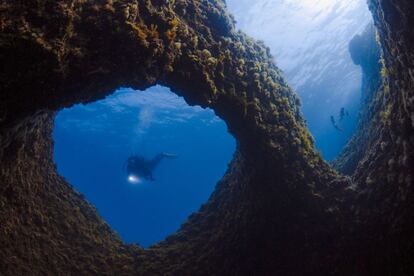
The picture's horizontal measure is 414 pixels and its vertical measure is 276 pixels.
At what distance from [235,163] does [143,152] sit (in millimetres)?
35879

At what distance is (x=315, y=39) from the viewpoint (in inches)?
794

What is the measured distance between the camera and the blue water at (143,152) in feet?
94.2

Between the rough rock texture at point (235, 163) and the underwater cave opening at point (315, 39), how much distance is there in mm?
7132

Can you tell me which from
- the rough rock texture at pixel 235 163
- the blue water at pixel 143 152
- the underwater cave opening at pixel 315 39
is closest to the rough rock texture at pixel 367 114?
the rough rock texture at pixel 235 163

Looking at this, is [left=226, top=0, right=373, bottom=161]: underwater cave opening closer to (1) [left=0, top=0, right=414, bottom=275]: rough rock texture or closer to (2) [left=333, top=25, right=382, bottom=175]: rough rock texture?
(2) [left=333, top=25, right=382, bottom=175]: rough rock texture

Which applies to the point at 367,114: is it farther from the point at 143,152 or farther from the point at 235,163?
the point at 143,152

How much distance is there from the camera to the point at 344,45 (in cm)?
2156

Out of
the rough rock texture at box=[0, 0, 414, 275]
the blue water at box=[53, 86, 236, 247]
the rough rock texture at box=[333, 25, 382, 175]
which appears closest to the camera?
the rough rock texture at box=[0, 0, 414, 275]

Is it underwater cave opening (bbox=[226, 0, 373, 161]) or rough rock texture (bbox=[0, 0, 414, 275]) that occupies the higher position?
underwater cave opening (bbox=[226, 0, 373, 161])

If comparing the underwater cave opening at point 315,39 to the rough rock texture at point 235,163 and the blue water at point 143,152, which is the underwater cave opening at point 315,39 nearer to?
the rough rock texture at point 235,163

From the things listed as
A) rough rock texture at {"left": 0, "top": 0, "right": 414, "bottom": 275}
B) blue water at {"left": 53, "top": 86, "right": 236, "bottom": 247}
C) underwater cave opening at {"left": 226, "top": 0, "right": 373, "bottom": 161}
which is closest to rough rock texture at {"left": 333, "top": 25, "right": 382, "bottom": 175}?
rough rock texture at {"left": 0, "top": 0, "right": 414, "bottom": 275}

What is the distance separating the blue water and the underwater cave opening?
9004 millimetres

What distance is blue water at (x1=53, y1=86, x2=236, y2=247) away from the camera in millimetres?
28703

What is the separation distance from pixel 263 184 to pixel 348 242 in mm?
1463
